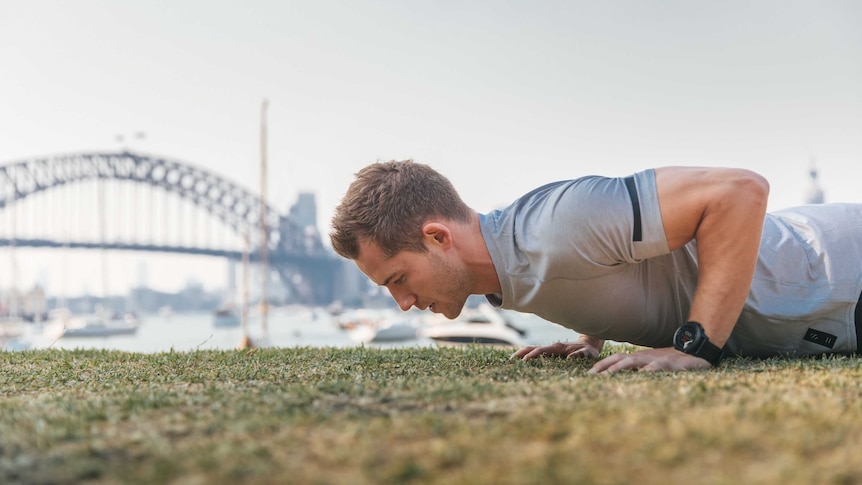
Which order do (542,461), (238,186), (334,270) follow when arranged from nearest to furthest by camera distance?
(542,461) → (334,270) → (238,186)

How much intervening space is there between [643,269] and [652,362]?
54 cm

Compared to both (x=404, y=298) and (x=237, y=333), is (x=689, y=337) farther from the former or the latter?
(x=237, y=333)

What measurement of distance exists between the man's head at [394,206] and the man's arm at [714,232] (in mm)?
860

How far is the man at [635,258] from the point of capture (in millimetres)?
2627

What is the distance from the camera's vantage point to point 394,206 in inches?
116

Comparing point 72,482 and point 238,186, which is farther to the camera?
point 238,186

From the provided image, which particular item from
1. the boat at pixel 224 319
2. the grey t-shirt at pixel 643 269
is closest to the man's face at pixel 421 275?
the grey t-shirt at pixel 643 269

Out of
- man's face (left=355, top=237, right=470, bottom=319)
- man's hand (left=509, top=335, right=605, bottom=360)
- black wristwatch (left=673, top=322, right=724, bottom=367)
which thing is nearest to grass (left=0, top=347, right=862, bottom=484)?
black wristwatch (left=673, top=322, right=724, bottom=367)

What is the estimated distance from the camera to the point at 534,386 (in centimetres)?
214

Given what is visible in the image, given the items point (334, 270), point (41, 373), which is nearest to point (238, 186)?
point (334, 270)

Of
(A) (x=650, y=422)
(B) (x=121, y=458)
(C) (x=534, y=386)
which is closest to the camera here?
(B) (x=121, y=458)

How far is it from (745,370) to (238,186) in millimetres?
67125

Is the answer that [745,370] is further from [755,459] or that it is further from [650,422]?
[755,459]

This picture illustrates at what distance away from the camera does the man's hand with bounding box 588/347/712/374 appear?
2570 millimetres
